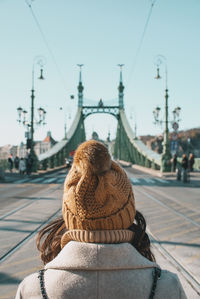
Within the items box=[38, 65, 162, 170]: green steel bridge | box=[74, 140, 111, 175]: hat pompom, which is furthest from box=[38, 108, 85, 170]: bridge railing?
box=[74, 140, 111, 175]: hat pompom

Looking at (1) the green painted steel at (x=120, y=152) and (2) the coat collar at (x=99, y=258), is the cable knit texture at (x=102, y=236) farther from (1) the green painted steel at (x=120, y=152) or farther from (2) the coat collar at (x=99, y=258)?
(1) the green painted steel at (x=120, y=152)

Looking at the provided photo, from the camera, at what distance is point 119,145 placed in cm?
5888

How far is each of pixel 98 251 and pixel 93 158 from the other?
1.09 ft

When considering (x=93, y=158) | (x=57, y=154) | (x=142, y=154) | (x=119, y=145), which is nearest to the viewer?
(x=93, y=158)

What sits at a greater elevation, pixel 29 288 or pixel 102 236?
pixel 102 236

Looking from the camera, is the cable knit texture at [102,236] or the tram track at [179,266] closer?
the cable knit texture at [102,236]

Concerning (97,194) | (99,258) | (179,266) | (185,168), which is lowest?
(179,266)

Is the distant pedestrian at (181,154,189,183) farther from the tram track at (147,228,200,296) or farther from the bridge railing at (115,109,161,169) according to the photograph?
the tram track at (147,228,200,296)

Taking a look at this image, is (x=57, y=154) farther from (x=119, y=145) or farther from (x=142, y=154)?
(x=119, y=145)

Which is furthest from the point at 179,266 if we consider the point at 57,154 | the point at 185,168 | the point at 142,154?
the point at 57,154

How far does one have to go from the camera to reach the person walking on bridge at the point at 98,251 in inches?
46.8

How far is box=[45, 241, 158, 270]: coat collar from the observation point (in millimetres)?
1193

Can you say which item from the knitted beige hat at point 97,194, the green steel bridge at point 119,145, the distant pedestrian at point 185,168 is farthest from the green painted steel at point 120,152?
the knitted beige hat at point 97,194

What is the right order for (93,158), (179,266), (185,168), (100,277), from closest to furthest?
(100,277) → (93,158) → (179,266) → (185,168)
